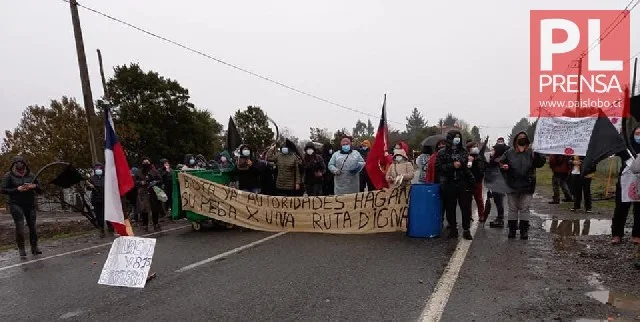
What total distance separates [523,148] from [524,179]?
0.56 meters

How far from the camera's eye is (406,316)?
4.72 meters

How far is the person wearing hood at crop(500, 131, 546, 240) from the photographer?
8406 mm

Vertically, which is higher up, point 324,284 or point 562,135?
point 562,135

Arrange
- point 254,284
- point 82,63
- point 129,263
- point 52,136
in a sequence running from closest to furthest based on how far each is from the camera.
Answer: point 254,284 < point 129,263 < point 82,63 < point 52,136

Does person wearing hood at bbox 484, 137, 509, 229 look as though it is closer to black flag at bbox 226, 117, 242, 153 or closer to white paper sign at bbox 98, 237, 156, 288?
black flag at bbox 226, 117, 242, 153

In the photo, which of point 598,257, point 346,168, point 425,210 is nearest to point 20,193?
point 346,168

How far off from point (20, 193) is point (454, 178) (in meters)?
7.66

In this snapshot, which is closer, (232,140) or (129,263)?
(129,263)

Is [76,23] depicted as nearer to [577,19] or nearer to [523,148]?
[523,148]

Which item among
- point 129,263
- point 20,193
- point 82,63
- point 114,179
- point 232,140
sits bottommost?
point 129,263

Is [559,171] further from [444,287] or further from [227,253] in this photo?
[227,253]

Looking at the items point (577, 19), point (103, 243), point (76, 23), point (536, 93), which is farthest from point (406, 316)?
point (536, 93)

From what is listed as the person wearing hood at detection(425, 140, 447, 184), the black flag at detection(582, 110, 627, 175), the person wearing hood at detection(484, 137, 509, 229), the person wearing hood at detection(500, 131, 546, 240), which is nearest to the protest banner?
the person wearing hood at detection(425, 140, 447, 184)

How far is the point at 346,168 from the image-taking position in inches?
406
